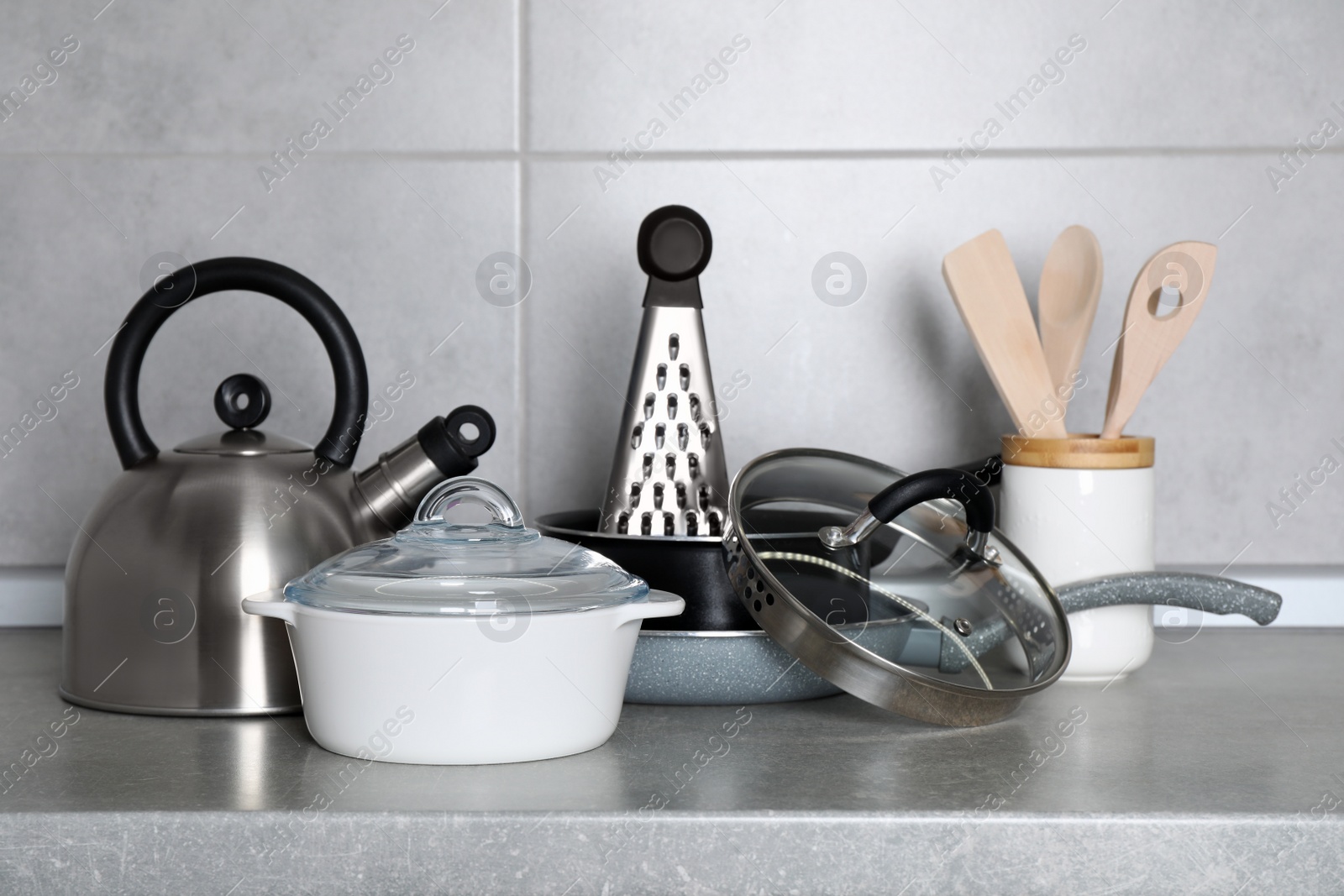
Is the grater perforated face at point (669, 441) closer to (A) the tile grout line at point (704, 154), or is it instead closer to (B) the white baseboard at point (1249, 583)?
(A) the tile grout line at point (704, 154)

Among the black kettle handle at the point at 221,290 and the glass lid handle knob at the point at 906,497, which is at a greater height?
the black kettle handle at the point at 221,290

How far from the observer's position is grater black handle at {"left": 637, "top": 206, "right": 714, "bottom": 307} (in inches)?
27.6

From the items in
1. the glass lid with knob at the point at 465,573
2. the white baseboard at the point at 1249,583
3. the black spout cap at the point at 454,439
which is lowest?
the white baseboard at the point at 1249,583

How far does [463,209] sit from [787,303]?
→ 0.27 meters

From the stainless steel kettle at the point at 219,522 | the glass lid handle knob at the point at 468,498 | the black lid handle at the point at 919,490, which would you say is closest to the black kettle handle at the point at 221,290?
the stainless steel kettle at the point at 219,522

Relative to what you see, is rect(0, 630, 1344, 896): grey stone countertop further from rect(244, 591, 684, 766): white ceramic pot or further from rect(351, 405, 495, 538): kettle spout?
rect(351, 405, 495, 538): kettle spout

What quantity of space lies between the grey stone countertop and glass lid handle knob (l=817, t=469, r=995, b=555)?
0.12 m

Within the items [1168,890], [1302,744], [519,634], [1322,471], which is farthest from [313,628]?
[1322,471]

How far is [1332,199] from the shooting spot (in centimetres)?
91

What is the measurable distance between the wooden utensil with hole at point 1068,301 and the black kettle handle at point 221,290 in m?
0.47

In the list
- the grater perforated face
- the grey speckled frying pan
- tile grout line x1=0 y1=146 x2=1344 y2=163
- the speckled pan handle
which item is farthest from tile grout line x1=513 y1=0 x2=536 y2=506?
the speckled pan handle

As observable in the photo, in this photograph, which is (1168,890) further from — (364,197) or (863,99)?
(364,197)

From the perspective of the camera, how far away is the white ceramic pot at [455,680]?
519 millimetres

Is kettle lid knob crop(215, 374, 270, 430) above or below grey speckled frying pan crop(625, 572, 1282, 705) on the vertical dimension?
above
